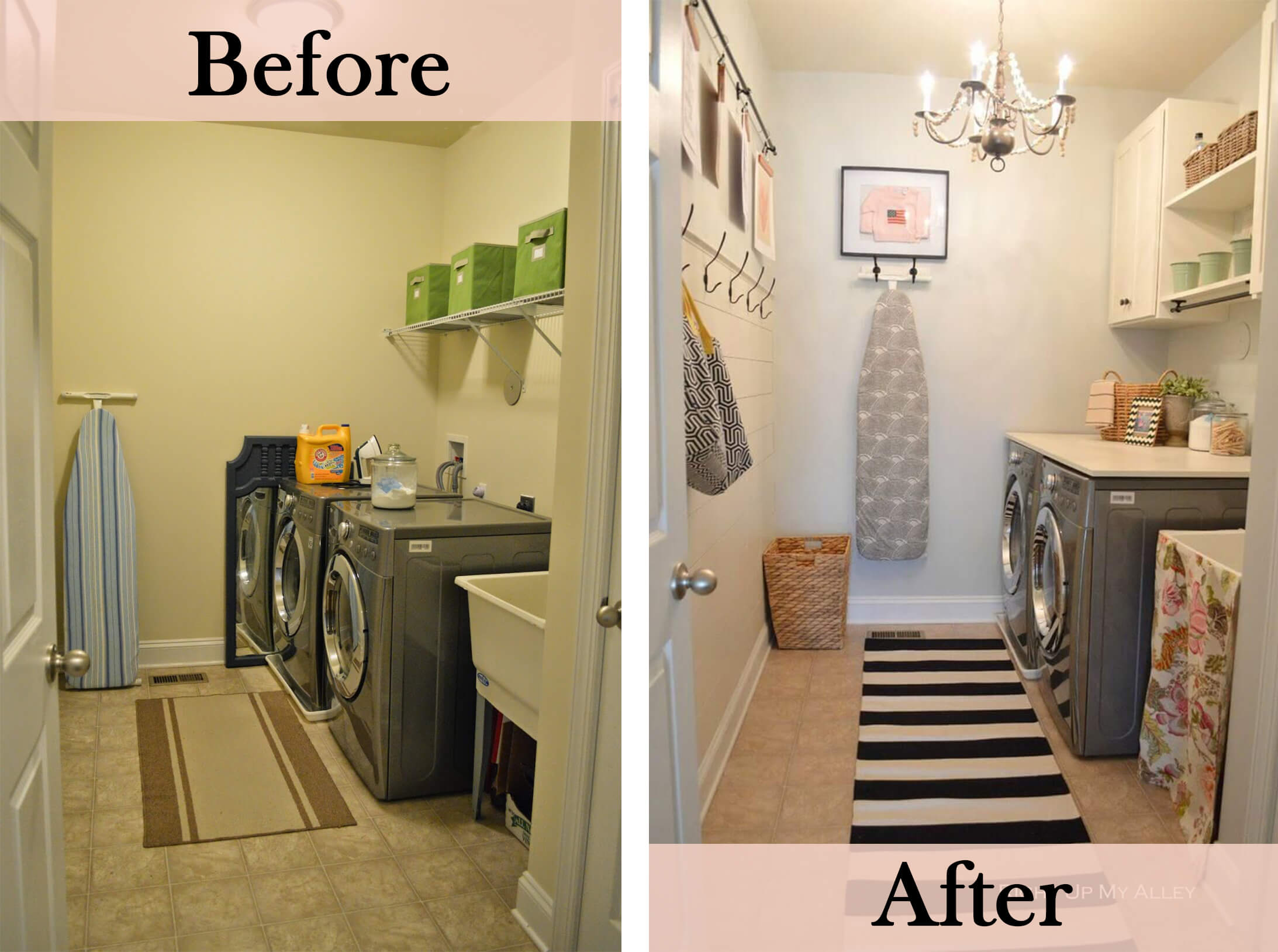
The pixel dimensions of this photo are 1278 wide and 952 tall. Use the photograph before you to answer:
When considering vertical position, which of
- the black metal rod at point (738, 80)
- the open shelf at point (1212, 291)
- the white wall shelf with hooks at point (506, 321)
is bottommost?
the white wall shelf with hooks at point (506, 321)

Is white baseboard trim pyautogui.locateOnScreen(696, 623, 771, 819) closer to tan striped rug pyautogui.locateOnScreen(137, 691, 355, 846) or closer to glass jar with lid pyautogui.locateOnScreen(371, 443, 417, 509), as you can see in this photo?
tan striped rug pyautogui.locateOnScreen(137, 691, 355, 846)

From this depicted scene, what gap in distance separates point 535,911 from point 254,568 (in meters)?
2.27

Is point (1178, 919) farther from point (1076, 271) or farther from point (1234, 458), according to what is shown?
point (1076, 271)

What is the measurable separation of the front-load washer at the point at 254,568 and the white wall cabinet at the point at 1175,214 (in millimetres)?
3441

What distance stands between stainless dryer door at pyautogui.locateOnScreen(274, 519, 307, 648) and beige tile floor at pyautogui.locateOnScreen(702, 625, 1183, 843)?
160cm

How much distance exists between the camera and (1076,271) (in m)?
3.91

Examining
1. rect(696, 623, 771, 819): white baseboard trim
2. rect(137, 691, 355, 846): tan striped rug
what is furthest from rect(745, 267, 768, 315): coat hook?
rect(137, 691, 355, 846): tan striped rug

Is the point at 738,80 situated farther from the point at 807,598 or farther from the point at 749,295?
the point at 807,598

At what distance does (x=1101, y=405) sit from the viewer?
11.8ft

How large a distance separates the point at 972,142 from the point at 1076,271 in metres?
1.44

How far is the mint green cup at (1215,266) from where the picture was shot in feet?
9.93

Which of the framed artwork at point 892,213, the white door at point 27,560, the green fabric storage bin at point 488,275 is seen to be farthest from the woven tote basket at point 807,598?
the white door at point 27,560

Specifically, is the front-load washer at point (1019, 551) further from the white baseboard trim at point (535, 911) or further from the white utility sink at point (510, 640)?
the white baseboard trim at point (535, 911)

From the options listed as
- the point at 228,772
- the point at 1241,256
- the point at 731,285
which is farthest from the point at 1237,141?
the point at 228,772
